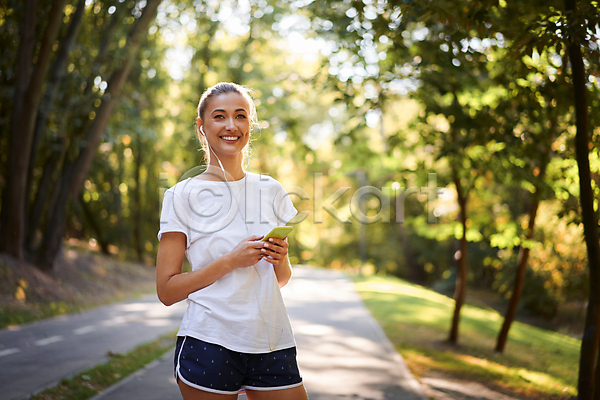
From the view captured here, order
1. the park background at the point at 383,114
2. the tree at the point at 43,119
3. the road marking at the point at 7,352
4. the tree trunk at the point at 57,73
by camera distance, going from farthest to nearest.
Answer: the tree trunk at the point at 57,73 < the tree at the point at 43,119 < the road marking at the point at 7,352 < the park background at the point at 383,114

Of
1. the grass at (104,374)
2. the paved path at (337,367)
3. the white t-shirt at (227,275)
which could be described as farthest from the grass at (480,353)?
the white t-shirt at (227,275)

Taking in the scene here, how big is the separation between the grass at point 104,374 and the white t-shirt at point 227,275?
14.9 feet

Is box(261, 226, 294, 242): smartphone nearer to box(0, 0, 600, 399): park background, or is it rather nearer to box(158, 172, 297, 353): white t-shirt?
box(158, 172, 297, 353): white t-shirt

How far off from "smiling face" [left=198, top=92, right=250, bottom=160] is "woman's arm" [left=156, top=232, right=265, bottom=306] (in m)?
0.45

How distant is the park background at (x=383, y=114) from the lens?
5500 mm

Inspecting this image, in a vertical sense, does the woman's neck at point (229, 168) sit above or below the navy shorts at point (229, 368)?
above

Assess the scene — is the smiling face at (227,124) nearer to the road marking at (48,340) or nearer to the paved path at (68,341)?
the paved path at (68,341)

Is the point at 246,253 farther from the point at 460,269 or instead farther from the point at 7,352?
the point at 460,269

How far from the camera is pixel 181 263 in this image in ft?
7.20

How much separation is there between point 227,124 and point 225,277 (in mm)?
693

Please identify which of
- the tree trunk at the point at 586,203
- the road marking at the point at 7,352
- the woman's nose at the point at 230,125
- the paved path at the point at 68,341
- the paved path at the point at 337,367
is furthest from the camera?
the road marking at the point at 7,352

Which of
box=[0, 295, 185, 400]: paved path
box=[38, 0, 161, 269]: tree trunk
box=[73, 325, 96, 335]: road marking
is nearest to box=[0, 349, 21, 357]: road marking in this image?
box=[0, 295, 185, 400]: paved path

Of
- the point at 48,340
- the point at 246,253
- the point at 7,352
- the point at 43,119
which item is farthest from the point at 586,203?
the point at 43,119

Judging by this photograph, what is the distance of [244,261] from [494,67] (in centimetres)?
822
